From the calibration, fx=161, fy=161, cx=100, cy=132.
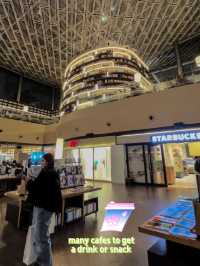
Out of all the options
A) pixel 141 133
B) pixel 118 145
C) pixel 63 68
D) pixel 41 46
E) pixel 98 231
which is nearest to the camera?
pixel 98 231

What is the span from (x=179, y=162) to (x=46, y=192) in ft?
39.5

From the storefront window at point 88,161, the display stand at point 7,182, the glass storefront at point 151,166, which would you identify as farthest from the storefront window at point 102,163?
the display stand at point 7,182

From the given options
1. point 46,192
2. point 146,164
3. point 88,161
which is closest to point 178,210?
point 46,192

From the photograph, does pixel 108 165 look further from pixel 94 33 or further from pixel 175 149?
pixel 94 33

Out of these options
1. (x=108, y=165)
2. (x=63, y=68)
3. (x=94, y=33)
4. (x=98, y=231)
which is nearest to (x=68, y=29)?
(x=94, y=33)

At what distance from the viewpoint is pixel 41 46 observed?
15.1 metres

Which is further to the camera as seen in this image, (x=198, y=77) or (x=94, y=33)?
(x=94, y=33)

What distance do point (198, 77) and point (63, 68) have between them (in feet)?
50.9

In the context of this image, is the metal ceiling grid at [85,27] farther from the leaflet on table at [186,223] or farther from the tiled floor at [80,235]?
the leaflet on table at [186,223]

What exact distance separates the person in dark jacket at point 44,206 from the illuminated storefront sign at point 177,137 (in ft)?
25.0

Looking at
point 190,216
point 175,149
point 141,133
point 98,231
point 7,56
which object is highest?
A: point 7,56

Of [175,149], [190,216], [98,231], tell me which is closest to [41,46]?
[175,149]

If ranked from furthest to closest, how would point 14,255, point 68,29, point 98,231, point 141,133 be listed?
point 68,29, point 141,133, point 98,231, point 14,255

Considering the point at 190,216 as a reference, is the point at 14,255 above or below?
below
